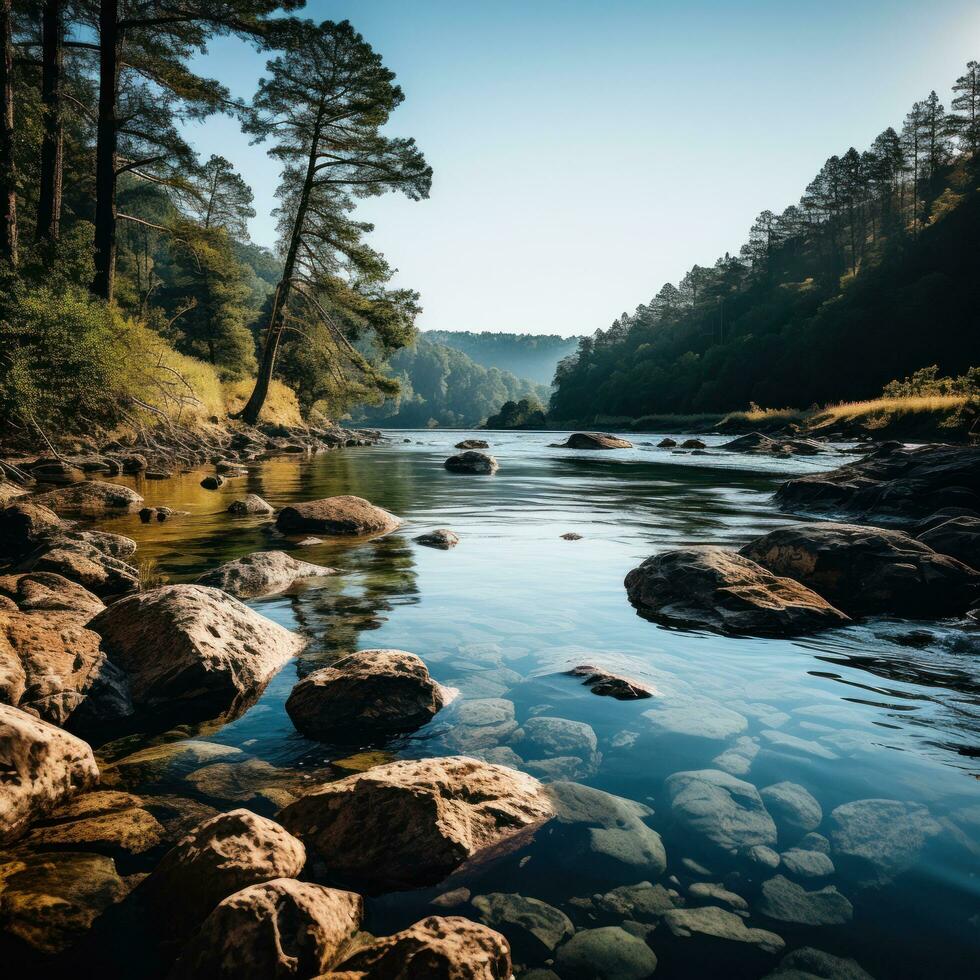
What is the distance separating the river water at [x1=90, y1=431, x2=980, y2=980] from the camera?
2270 millimetres

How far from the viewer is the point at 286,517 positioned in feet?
32.3

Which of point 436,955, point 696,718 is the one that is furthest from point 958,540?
point 436,955

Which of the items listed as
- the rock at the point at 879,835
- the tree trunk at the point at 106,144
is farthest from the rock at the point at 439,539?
the tree trunk at the point at 106,144

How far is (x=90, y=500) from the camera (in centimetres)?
1084

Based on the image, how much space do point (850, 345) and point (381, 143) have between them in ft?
173

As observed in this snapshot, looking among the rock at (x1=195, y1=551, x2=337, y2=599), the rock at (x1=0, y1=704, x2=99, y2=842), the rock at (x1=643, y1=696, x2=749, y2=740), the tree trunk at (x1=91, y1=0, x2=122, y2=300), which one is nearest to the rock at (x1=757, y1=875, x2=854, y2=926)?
the rock at (x1=643, y1=696, x2=749, y2=740)

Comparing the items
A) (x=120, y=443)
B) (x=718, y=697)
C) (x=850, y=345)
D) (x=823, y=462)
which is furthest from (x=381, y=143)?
(x=850, y=345)

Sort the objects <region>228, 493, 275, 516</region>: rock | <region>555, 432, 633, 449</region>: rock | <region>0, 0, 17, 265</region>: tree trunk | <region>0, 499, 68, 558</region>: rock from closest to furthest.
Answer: <region>0, 499, 68, 558</region>: rock → <region>228, 493, 275, 516</region>: rock → <region>0, 0, 17, 265</region>: tree trunk → <region>555, 432, 633, 449</region>: rock

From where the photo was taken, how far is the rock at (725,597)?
17.6 feet

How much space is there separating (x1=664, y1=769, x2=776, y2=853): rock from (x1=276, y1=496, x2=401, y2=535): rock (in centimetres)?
735

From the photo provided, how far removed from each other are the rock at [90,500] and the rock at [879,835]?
35.5ft

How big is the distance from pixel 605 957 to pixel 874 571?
520cm

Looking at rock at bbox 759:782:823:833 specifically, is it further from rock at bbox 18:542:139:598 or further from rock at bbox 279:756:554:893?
rock at bbox 18:542:139:598

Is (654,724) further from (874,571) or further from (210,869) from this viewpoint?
(874,571)
